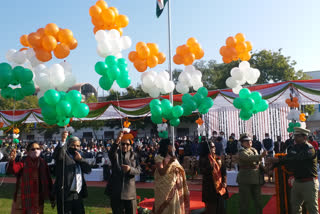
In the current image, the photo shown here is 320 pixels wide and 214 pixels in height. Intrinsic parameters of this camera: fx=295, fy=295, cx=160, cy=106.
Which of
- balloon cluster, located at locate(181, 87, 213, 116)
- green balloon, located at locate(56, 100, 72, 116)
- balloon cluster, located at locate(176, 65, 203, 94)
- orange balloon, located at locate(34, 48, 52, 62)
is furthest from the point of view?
balloon cluster, located at locate(176, 65, 203, 94)

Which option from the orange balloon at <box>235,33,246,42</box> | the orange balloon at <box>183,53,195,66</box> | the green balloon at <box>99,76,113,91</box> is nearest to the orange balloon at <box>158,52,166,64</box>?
the orange balloon at <box>183,53,195,66</box>

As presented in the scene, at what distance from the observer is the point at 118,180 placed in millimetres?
4348

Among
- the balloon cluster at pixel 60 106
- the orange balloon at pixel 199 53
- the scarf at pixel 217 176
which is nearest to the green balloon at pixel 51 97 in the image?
the balloon cluster at pixel 60 106

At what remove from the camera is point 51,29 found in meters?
4.38

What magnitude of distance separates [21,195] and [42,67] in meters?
1.96

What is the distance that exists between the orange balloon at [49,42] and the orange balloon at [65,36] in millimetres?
120

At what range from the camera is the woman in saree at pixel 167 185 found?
4.21 meters

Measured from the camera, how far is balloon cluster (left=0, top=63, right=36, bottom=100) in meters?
4.38

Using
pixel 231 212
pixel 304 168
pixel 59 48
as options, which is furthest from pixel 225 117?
pixel 59 48

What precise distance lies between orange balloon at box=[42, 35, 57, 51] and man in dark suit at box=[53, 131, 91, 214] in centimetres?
129

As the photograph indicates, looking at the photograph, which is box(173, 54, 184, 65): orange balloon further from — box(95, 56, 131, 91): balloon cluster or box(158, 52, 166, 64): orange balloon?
box(95, 56, 131, 91): balloon cluster

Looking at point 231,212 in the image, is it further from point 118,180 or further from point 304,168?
point 118,180

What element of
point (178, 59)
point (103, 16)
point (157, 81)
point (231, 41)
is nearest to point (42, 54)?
point (103, 16)

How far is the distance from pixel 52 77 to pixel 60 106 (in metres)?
0.52
